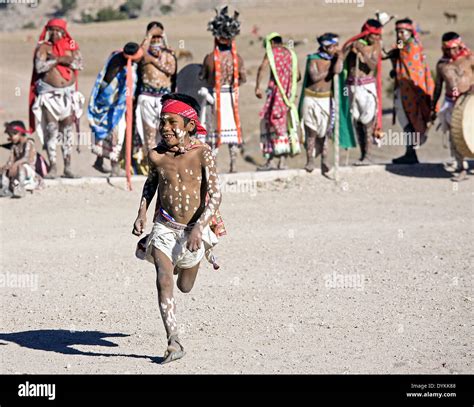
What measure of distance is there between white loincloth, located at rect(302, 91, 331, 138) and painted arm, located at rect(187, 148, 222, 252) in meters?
7.97

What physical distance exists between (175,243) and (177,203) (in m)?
0.27

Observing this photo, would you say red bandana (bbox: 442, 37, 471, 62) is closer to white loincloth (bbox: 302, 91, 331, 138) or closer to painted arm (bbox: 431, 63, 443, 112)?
painted arm (bbox: 431, 63, 443, 112)

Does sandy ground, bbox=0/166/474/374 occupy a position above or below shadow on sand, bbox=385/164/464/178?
above

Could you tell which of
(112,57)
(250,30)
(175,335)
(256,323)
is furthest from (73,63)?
(250,30)

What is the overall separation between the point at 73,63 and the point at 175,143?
25.1 ft

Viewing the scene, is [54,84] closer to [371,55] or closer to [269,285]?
[371,55]

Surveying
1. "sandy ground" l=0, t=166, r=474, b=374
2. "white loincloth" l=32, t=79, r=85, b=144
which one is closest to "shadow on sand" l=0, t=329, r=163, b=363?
"sandy ground" l=0, t=166, r=474, b=374

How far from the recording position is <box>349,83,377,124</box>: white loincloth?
16.7 metres

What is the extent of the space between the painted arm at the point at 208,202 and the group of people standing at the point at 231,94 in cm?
714

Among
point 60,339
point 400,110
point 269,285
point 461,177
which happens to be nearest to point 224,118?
point 400,110

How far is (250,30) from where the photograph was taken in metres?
55.0

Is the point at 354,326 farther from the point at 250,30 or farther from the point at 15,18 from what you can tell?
the point at 15,18

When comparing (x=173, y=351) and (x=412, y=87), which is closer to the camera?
(x=173, y=351)

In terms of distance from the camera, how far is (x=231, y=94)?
16.3m
